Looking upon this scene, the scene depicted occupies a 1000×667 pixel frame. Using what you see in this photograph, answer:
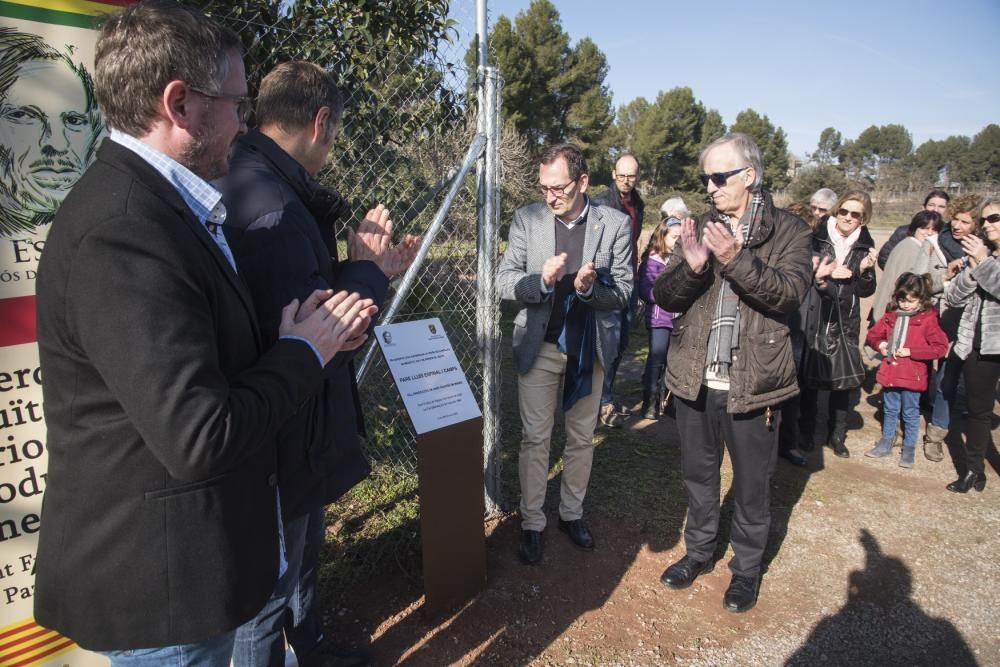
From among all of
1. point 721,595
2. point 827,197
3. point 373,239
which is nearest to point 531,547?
point 721,595

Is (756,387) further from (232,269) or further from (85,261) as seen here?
(85,261)

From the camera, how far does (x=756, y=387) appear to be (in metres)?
2.60

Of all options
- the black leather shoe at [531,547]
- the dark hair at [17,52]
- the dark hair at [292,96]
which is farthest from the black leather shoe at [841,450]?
the dark hair at [17,52]

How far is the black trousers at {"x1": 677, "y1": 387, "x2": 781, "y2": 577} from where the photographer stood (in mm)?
2734

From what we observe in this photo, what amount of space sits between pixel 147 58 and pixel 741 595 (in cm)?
317

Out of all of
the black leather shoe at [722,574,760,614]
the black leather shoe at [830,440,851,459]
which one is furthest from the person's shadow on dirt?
the black leather shoe at [830,440,851,459]

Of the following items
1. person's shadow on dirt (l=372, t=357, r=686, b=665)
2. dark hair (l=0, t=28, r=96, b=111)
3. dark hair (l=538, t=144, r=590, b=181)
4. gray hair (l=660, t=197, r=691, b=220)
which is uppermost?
dark hair (l=0, t=28, r=96, b=111)

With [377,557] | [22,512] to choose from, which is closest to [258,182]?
[22,512]

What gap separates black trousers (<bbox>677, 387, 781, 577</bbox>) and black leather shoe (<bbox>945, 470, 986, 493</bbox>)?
7.44 ft

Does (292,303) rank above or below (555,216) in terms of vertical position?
below

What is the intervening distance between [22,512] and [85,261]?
128 cm

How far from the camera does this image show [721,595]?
9.84 ft

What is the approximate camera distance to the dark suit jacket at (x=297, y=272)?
5.00ft

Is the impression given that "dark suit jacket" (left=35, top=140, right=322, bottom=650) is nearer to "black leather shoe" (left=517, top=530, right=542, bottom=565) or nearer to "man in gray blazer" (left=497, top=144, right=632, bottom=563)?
"man in gray blazer" (left=497, top=144, right=632, bottom=563)
